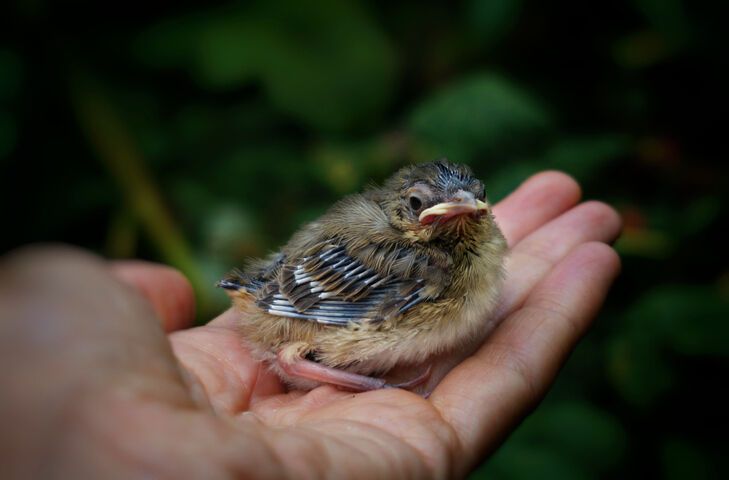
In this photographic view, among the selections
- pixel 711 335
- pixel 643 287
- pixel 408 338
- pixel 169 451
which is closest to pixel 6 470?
pixel 169 451

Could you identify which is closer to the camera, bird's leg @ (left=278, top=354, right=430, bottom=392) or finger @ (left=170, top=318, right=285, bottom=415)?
finger @ (left=170, top=318, right=285, bottom=415)

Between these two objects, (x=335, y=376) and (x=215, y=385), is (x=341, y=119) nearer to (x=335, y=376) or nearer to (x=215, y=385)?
(x=335, y=376)

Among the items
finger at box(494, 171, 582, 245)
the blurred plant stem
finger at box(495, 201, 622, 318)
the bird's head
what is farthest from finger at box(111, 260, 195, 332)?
the blurred plant stem

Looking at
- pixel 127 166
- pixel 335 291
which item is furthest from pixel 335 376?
pixel 127 166

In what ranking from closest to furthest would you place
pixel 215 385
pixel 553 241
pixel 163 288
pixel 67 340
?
pixel 67 340 → pixel 163 288 → pixel 215 385 → pixel 553 241

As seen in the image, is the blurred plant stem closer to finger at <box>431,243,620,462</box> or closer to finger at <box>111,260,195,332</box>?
finger at <box>111,260,195,332</box>
